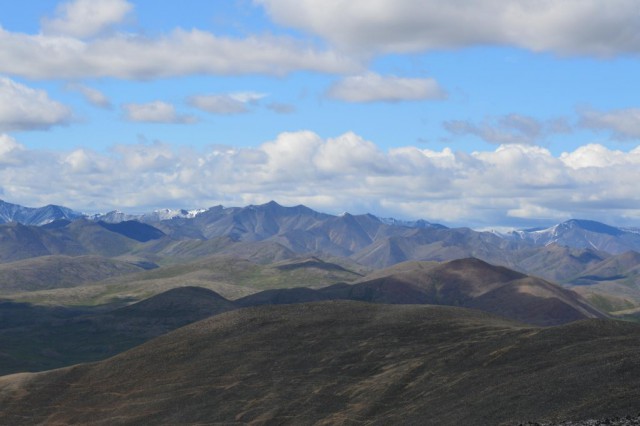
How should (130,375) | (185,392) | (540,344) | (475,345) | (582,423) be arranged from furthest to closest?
(130,375) < (185,392) < (475,345) < (540,344) < (582,423)

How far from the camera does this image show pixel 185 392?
5271 inches

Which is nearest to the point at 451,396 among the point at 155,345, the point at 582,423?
the point at 582,423

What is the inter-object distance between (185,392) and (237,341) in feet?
82.8

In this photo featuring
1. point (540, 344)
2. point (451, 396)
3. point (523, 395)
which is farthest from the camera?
point (540, 344)

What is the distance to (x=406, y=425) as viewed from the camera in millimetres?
95375

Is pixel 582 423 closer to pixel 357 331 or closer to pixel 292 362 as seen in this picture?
pixel 292 362

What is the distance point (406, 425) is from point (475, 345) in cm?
3197

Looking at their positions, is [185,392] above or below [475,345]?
below

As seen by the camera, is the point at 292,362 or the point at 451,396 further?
the point at 292,362

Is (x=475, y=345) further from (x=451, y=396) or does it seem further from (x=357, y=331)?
(x=357, y=331)

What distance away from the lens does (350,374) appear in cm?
12675

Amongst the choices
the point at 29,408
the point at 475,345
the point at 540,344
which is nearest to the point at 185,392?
the point at 29,408

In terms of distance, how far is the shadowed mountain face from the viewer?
307 ft

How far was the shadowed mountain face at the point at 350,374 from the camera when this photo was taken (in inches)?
3684
